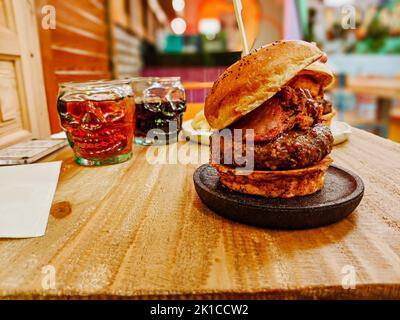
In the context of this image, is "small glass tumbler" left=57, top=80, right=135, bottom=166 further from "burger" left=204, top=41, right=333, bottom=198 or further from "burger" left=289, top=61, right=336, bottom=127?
"burger" left=289, top=61, right=336, bottom=127

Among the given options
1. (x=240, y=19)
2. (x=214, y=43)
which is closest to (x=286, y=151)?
(x=240, y=19)

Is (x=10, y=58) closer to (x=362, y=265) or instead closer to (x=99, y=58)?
(x=362, y=265)

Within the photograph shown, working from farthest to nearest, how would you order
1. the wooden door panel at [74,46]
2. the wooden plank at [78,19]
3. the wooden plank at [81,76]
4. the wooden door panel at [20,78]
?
the wooden plank at [78,19]
the wooden plank at [81,76]
the wooden door panel at [74,46]
the wooden door panel at [20,78]

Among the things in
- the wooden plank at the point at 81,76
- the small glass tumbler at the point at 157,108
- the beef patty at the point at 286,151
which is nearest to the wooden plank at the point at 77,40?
the wooden plank at the point at 81,76

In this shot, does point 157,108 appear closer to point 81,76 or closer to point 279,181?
point 279,181

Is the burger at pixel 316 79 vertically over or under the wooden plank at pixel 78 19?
under

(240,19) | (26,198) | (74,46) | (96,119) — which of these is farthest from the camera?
(74,46)

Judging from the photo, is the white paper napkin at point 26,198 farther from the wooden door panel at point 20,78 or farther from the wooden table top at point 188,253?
the wooden door panel at point 20,78
